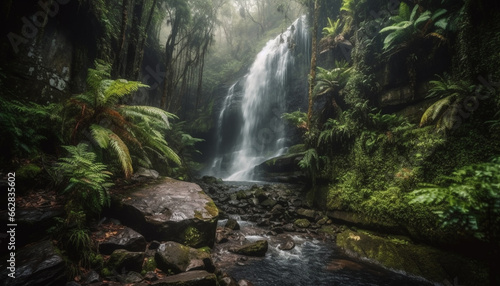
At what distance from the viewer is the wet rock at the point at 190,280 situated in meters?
2.61

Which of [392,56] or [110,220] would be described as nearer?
[110,220]

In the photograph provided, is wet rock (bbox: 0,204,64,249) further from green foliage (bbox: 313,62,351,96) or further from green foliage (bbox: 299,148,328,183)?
green foliage (bbox: 313,62,351,96)

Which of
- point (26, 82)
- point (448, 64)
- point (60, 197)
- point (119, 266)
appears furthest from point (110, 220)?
point (448, 64)

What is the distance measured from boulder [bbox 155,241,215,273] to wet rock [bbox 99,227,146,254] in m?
0.34

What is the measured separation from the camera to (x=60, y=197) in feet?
10.8

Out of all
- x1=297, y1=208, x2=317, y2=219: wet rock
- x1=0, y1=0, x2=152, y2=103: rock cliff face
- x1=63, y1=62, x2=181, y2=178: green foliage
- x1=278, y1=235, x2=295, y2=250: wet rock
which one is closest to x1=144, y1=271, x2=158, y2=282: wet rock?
x1=63, y1=62, x2=181, y2=178: green foliage

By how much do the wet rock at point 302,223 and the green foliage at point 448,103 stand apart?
3.76 meters

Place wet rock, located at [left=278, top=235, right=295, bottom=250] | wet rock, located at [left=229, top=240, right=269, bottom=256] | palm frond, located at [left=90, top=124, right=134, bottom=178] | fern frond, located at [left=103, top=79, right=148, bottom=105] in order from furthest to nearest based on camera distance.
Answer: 1. wet rock, located at [left=278, top=235, right=295, bottom=250]
2. wet rock, located at [left=229, top=240, right=269, bottom=256]
3. fern frond, located at [left=103, top=79, right=148, bottom=105]
4. palm frond, located at [left=90, top=124, right=134, bottom=178]

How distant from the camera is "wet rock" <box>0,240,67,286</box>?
2.07m

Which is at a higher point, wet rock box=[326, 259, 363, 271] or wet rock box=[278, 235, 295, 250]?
wet rock box=[278, 235, 295, 250]

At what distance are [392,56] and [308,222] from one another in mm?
5776

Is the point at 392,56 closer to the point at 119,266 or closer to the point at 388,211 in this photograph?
the point at 388,211

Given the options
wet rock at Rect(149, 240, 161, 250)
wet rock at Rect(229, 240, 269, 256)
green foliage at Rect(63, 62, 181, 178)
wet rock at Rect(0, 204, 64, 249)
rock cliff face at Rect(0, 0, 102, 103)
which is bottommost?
wet rock at Rect(229, 240, 269, 256)

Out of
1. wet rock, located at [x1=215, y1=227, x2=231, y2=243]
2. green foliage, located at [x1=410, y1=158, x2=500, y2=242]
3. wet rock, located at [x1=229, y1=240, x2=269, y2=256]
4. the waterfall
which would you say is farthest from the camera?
the waterfall
